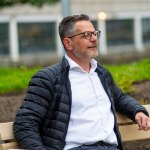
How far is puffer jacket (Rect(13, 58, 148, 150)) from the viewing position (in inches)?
155

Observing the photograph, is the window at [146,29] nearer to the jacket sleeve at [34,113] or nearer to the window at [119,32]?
the window at [119,32]

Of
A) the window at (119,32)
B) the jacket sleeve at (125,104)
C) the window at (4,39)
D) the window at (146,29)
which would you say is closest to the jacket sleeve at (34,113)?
the jacket sleeve at (125,104)

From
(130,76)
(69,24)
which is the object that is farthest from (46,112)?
(130,76)

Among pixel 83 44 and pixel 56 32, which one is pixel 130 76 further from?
pixel 56 32

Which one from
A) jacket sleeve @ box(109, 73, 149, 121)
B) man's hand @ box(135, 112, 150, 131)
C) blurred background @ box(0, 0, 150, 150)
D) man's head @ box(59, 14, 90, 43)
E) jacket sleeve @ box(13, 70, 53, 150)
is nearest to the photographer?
jacket sleeve @ box(13, 70, 53, 150)

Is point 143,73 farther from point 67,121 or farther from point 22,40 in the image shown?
point 22,40

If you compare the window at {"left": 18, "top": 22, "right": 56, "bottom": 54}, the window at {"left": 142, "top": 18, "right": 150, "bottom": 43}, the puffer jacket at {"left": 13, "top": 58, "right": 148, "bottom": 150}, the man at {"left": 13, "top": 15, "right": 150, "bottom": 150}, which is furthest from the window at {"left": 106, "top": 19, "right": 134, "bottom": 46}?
the puffer jacket at {"left": 13, "top": 58, "right": 148, "bottom": 150}

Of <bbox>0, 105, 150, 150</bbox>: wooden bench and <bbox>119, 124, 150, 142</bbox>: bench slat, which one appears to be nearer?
<bbox>0, 105, 150, 150</bbox>: wooden bench

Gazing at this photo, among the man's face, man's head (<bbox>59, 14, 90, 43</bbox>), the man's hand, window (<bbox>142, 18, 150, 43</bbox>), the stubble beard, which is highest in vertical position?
man's head (<bbox>59, 14, 90, 43</bbox>)

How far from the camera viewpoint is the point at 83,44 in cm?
417

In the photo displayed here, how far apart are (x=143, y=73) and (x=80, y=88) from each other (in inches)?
209

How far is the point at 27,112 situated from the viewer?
3.95 metres

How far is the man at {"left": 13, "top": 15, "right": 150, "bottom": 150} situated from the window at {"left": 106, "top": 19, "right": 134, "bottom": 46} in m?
17.2

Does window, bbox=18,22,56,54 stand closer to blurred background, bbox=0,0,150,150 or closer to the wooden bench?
blurred background, bbox=0,0,150,150
